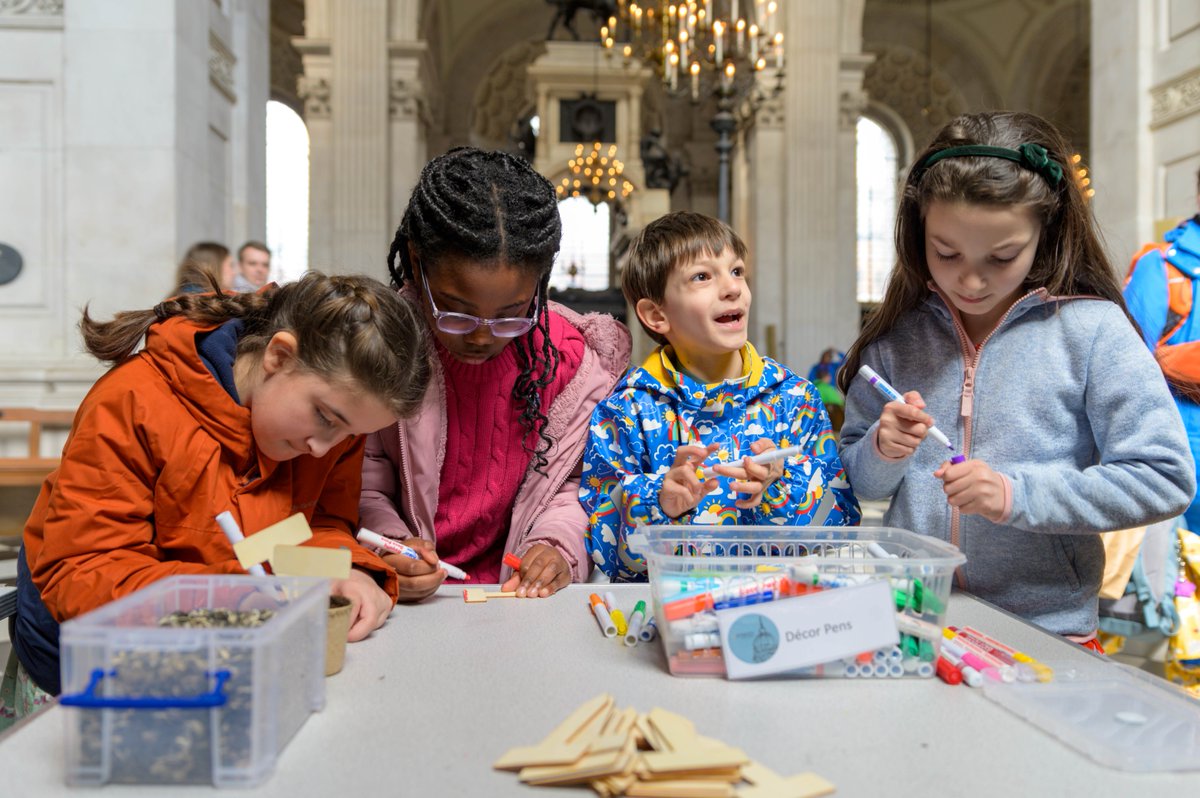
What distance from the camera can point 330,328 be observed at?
1.51m

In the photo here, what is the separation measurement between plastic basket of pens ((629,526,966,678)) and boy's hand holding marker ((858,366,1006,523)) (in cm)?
19

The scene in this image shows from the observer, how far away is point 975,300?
1717mm

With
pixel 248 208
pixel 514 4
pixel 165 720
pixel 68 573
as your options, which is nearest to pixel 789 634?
pixel 165 720

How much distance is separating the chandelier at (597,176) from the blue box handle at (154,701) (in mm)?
15127

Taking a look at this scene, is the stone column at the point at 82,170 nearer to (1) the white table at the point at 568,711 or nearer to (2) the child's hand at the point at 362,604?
(2) the child's hand at the point at 362,604

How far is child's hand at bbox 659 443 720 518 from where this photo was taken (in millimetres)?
1601

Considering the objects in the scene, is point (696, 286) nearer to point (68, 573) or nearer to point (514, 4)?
point (68, 573)

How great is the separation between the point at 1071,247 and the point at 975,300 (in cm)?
23

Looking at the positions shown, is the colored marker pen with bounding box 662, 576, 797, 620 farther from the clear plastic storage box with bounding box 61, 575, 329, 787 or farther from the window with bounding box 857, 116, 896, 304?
the window with bounding box 857, 116, 896, 304

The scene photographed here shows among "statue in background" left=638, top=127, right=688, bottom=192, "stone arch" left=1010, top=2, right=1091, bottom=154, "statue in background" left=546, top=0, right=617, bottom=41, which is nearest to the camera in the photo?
"statue in background" left=546, top=0, right=617, bottom=41

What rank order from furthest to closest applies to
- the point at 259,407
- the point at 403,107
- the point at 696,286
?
1. the point at 403,107
2. the point at 696,286
3. the point at 259,407

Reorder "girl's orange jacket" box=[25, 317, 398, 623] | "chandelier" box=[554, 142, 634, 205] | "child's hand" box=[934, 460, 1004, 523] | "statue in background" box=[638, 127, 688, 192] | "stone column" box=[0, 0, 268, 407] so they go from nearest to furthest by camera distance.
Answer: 1. "girl's orange jacket" box=[25, 317, 398, 623]
2. "child's hand" box=[934, 460, 1004, 523]
3. "stone column" box=[0, 0, 268, 407]
4. "statue in background" box=[638, 127, 688, 192]
5. "chandelier" box=[554, 142, 634, 205]

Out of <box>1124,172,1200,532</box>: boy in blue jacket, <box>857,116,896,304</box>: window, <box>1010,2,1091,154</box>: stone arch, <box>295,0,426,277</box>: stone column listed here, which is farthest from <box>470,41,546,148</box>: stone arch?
<box>1124,172,1200,532</box>: boy in blue jacket

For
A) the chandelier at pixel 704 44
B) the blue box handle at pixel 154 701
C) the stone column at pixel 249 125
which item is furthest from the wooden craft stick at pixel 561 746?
the chandelier at pixel 704 44
